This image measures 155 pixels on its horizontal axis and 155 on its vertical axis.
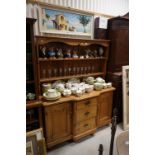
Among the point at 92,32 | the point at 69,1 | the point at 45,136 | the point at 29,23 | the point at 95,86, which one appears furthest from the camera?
the point at 92,32

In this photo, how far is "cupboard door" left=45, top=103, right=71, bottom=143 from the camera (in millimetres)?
2238

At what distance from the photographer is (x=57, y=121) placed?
2.32m

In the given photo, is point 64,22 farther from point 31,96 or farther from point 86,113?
point 86,113

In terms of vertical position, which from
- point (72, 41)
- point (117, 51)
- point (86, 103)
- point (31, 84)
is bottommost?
point (86, 103)

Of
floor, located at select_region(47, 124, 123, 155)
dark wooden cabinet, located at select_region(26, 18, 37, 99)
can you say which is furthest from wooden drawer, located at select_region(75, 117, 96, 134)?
dark wooden cabinet, located at select_region(26, 18, 37, 99)

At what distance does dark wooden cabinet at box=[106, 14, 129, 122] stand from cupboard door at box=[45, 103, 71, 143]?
45.4 inches

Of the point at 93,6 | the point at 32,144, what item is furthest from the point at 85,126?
the point at 93,6

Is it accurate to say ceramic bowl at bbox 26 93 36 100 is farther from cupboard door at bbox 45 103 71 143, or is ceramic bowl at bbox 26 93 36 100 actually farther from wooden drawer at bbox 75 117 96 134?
wooden drawer at bbox 75 117 96 134

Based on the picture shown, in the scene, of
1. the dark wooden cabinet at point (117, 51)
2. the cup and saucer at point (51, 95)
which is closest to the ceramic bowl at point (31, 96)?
the cup and saucer at point (51, 95)

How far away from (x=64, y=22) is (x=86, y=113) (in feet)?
5.18

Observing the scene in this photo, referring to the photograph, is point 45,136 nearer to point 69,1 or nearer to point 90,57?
point 90,57
